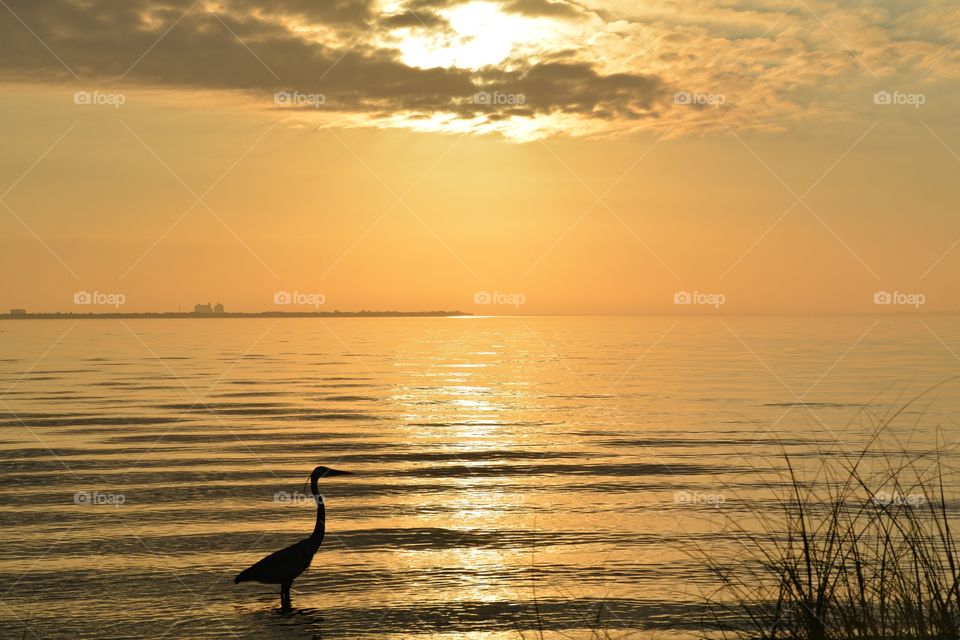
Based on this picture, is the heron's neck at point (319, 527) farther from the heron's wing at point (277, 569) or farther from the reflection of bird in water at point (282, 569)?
the heron's wing at point (277, 569)

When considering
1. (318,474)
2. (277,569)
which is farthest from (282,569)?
(318,474)

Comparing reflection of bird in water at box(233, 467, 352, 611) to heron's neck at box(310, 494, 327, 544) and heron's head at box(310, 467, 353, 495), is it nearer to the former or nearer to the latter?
heron's neck at box(310, 494, 327, 544)

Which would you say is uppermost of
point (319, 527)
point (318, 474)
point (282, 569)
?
point (318, 474)


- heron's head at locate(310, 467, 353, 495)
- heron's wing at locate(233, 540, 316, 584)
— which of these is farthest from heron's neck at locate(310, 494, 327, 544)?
heron's wing at locate(233, 540, 316, 584)

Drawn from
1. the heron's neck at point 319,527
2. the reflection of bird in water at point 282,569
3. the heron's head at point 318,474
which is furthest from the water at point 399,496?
the heron's head at point 318,474

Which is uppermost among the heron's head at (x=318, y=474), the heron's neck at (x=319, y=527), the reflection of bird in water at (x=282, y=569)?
the heron's head at (x=318, y=474)

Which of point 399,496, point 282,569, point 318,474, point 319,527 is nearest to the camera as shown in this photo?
point 282,569

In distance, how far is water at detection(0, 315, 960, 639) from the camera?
11.2 m

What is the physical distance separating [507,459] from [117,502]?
9.52 metres

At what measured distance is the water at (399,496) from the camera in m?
11.2

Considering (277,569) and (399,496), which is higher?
(399,496)

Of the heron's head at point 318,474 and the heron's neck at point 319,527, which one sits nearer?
the heron's neck at point 319,527

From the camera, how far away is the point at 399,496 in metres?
18.3

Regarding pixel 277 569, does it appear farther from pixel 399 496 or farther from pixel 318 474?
pixel 399 496
